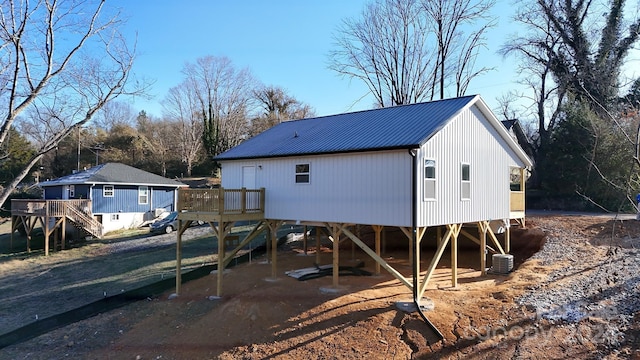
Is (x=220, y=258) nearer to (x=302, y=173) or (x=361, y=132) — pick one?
(x=302, y=173)

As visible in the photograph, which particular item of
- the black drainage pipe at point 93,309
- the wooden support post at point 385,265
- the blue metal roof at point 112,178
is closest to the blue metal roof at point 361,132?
the wooden support post at point 385,265

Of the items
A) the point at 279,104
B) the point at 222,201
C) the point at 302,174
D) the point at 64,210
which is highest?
the point at 279,104

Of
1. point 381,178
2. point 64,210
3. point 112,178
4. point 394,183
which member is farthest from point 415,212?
point 112,178

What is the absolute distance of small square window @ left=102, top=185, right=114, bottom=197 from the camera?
28828 millimetres

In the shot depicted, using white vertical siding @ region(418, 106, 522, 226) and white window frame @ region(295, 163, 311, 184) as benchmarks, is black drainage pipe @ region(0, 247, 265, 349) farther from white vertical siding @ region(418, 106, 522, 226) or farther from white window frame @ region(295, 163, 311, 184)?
white vertical siding @ region(418, 106, 522, 226)

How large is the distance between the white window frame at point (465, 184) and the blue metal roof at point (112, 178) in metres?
24.5

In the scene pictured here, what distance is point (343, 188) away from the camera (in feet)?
43.7

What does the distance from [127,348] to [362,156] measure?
8904 mm

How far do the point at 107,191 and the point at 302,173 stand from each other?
20.6 metres

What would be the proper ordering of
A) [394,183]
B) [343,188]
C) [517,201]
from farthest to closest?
[517,201]
[343,188]
[394,183]

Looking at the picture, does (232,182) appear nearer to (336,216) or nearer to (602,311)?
(336,216)

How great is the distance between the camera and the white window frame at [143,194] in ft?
102

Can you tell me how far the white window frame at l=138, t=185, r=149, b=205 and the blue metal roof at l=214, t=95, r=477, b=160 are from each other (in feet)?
53.6

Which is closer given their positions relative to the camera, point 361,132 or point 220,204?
point 220,204
